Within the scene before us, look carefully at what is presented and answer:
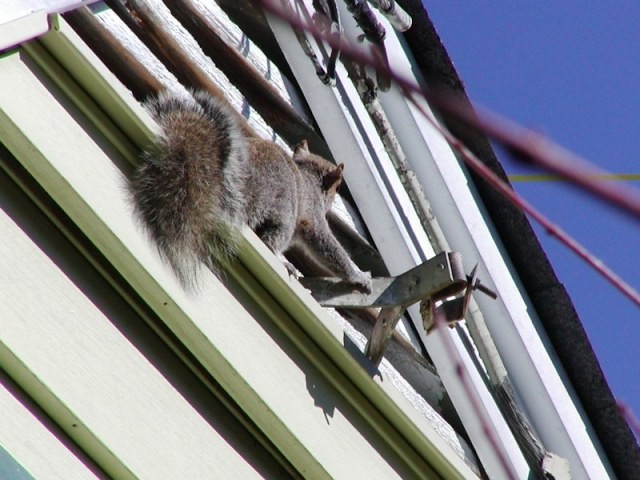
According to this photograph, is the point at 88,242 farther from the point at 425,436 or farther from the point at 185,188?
the point at 425,436

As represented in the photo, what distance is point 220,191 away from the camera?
2672 millimetres

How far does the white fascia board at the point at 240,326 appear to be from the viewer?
1962mm

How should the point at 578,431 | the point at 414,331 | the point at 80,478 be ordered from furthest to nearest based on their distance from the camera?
the point at 578,431
the point at 414,331
the point at 80,478

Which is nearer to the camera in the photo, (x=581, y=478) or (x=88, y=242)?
(x=88, y=242)

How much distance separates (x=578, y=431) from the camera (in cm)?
345

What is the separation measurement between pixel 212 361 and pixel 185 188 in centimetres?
52

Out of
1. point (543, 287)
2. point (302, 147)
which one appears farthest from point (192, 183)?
point (543, 287)

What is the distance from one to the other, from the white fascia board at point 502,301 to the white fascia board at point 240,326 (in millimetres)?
805

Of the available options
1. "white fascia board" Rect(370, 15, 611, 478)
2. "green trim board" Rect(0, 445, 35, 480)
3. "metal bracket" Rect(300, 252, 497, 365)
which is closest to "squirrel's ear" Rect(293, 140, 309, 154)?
"white fascia board" Rect(370, 15, 611, 478)

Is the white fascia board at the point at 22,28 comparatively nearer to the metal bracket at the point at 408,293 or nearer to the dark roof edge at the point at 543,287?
the metal bracket at the point at 408,293

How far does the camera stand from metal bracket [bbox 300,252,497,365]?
2.61 meters

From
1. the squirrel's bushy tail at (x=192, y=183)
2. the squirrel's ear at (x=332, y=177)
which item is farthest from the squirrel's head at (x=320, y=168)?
the squirrel's bushy tail at (x=192, y=183)

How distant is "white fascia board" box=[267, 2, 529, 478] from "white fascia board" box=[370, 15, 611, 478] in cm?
16

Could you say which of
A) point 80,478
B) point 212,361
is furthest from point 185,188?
point 80,478
